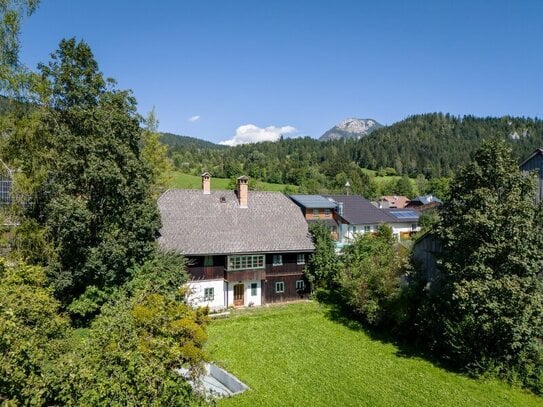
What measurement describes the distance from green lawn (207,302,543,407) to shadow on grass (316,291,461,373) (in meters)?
0.40

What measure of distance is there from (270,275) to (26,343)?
24.3 metres

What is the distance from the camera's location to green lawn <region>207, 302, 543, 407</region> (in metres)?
17.5

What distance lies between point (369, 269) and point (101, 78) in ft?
70.7

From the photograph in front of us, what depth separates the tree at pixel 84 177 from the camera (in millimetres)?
21328

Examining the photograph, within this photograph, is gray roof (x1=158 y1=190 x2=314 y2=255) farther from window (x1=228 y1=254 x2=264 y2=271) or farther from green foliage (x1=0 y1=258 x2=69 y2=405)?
green foliage (x1=0 y1=258 x2=69 y2=405)

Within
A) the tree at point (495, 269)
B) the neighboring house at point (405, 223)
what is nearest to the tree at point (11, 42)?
the tree at point (495, 269)

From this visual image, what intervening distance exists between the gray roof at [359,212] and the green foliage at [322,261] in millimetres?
12710

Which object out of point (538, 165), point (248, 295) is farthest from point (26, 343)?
point (538, 165)

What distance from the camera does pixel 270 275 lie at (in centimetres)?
3338

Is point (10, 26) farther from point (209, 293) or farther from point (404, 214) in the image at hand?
point (404, 214)

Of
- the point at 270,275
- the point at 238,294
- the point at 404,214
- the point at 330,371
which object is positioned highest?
the point at 404,214

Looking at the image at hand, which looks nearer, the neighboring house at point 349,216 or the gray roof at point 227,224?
the gray roof at point 227,224

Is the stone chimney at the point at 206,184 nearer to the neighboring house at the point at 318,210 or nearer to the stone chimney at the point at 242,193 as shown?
the stone chimney at the point at 242,193

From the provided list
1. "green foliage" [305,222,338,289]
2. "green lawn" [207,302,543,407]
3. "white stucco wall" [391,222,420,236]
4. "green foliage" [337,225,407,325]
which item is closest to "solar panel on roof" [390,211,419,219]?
"white stucco wall" [391,222,420,236]
